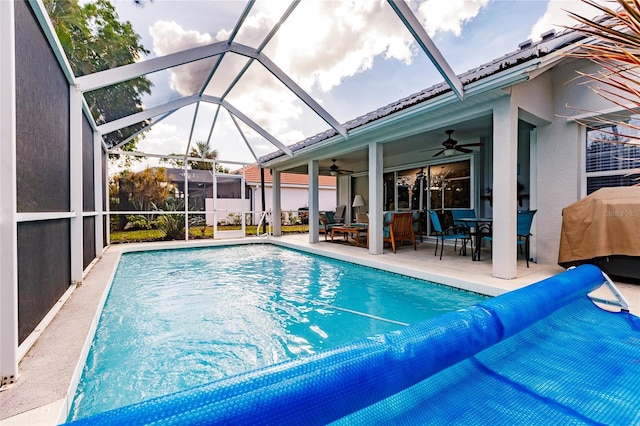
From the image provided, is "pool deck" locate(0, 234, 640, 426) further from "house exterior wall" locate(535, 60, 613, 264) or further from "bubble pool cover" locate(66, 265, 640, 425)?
"bubble pool cover" locate(66, 265, 640, 425)

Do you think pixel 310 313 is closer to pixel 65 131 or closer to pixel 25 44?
pixel 25 44

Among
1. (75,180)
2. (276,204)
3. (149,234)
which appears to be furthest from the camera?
(276,204)

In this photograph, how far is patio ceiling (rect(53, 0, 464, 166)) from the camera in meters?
4.25

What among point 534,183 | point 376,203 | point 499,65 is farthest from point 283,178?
point 499,65

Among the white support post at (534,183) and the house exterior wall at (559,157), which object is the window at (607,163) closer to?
the house exterior wall at (559,157)

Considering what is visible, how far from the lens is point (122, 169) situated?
10391 mm

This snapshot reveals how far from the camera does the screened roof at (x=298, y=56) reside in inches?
179

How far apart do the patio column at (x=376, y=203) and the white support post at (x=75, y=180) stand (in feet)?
17.7

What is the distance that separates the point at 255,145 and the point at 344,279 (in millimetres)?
6968

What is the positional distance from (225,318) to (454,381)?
2601mm

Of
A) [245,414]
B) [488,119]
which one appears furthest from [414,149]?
[245,414]

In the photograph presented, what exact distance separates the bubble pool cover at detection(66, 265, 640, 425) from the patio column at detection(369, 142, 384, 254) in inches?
175

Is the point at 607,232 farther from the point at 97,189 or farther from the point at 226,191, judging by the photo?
the point at 226,191

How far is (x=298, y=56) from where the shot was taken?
597 centimetres
